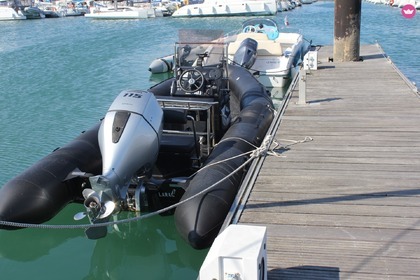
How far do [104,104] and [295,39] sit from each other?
650cm

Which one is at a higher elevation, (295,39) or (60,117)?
(295,39)

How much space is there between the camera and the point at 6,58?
21.5 meters

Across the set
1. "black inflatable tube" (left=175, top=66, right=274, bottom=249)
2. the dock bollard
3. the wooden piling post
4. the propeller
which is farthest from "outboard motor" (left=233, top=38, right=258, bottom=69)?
the propeller

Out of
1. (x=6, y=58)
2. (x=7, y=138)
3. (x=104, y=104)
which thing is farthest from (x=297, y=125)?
(x=6, y=58)

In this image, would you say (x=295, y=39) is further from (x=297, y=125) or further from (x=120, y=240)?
(x=120, y=240)

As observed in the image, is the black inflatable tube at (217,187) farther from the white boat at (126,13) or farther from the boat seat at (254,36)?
the white boat at (126,13)

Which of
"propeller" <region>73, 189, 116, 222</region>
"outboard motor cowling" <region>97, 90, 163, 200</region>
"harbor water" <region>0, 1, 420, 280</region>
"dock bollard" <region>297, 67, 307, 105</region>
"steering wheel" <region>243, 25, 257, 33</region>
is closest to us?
"propeller" <region>73, 189, 116, 222</region>

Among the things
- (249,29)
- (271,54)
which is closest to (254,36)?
(271,54)

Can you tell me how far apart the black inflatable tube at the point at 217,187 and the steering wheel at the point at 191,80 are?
85 cm

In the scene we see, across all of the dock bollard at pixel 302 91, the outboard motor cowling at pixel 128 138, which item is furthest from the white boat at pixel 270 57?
the outboard motor cowling at pixel 128 138

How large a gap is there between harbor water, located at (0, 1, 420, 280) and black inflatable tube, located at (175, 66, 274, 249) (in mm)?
735

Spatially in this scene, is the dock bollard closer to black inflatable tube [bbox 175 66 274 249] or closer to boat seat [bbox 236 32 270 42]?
black inflatable tube [bbox 175 66 274 249]

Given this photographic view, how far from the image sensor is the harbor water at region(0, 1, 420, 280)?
546 centimetres

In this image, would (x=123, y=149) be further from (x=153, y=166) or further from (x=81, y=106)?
(x=81, y=106)
